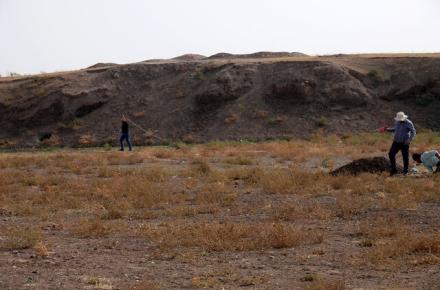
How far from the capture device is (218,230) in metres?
11.1

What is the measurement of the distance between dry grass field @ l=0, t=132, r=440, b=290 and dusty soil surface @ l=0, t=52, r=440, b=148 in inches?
676

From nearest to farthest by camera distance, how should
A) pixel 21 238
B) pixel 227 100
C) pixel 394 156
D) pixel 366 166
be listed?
pixel 21 238 < pixel 394 156 < pixel 366 166 < pixel 227 100

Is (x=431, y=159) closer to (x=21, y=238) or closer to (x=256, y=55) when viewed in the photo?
(x=21, y=238)

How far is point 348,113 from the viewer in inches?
1549

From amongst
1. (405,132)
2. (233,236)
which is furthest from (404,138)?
(233,236)

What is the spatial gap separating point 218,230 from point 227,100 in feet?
102

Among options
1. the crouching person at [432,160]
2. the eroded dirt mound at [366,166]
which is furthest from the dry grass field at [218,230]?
the crouching person at [432,160]

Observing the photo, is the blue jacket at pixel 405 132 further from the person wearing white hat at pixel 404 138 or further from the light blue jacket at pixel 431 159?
the light blue jacket at pixel 431 159

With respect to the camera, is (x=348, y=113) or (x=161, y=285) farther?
(x=348, y=113)

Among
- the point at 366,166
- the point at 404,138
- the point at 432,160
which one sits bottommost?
the point at 366,166

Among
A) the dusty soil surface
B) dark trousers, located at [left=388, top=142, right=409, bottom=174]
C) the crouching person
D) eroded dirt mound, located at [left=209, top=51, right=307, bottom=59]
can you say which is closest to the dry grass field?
dark trousers, located at [left=388, top=142, right=409, bottom=174]

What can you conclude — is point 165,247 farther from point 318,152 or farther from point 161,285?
point 318,152

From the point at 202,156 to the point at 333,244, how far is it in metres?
17.5

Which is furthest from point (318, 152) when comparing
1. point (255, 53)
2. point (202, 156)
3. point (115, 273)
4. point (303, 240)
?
point (255, 53)
